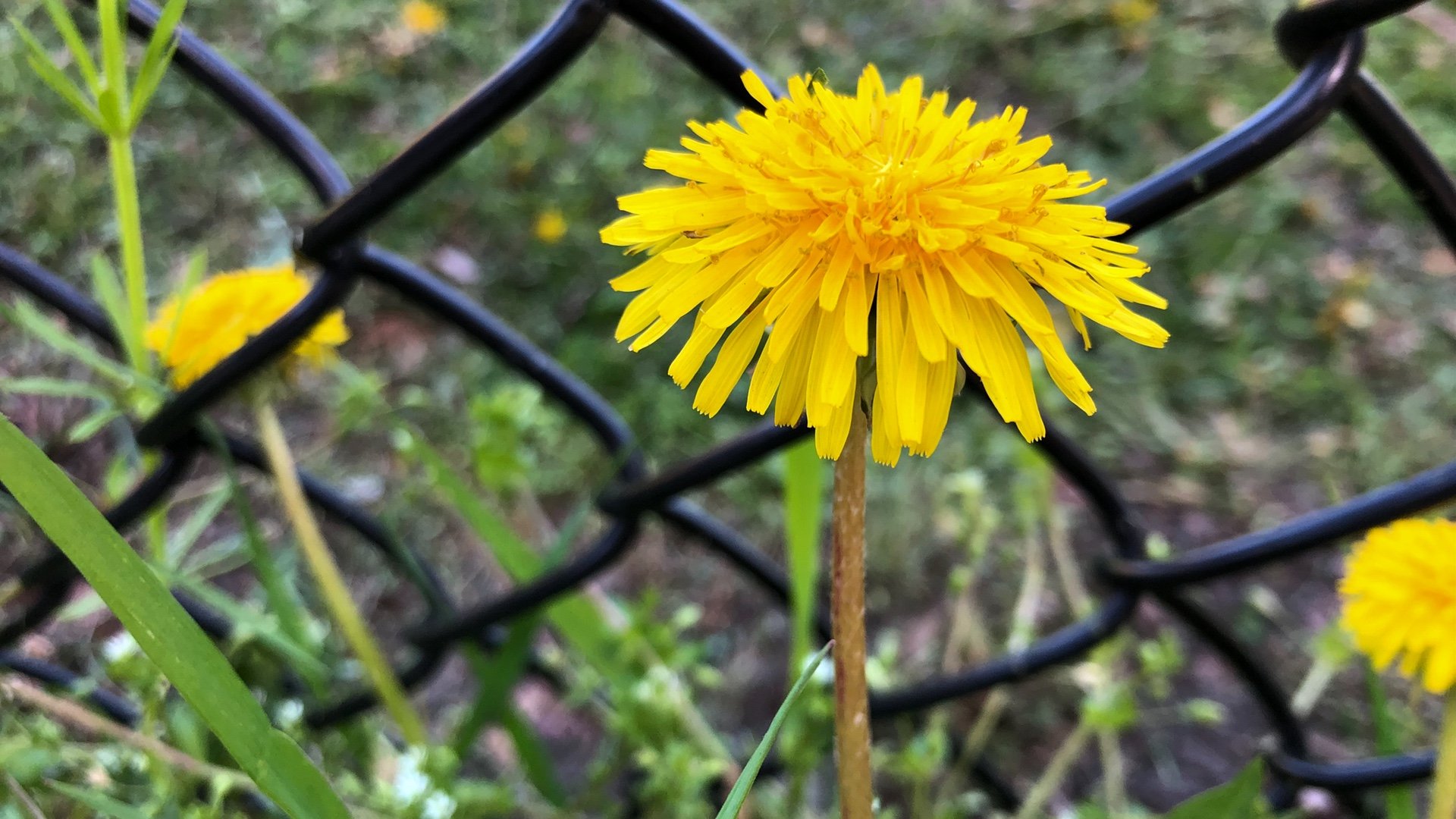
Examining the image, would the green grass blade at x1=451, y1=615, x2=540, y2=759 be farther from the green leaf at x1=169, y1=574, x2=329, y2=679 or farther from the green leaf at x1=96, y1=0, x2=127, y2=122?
the green leaf at x1=96, y1=0, x2=127, y2=122

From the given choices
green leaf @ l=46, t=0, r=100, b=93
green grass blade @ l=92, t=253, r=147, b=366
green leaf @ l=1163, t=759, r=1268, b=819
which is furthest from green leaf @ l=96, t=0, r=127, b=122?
green leaf @ l=1163, t=759, r=1268, b=819

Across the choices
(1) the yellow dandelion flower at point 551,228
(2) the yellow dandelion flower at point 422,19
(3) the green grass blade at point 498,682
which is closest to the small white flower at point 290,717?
(3) the green grass blade at point 498,682

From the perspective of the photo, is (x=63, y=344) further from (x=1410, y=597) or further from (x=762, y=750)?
(x=1410, y=597)

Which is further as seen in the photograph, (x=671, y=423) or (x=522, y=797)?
(x=671, y=423)

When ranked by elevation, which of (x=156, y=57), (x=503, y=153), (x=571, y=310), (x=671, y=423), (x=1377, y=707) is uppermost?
(x=503, y=153)

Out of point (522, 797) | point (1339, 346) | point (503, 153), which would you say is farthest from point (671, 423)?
point (1339, 346)

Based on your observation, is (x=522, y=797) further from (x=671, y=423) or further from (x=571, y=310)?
(x=571, y=310)
